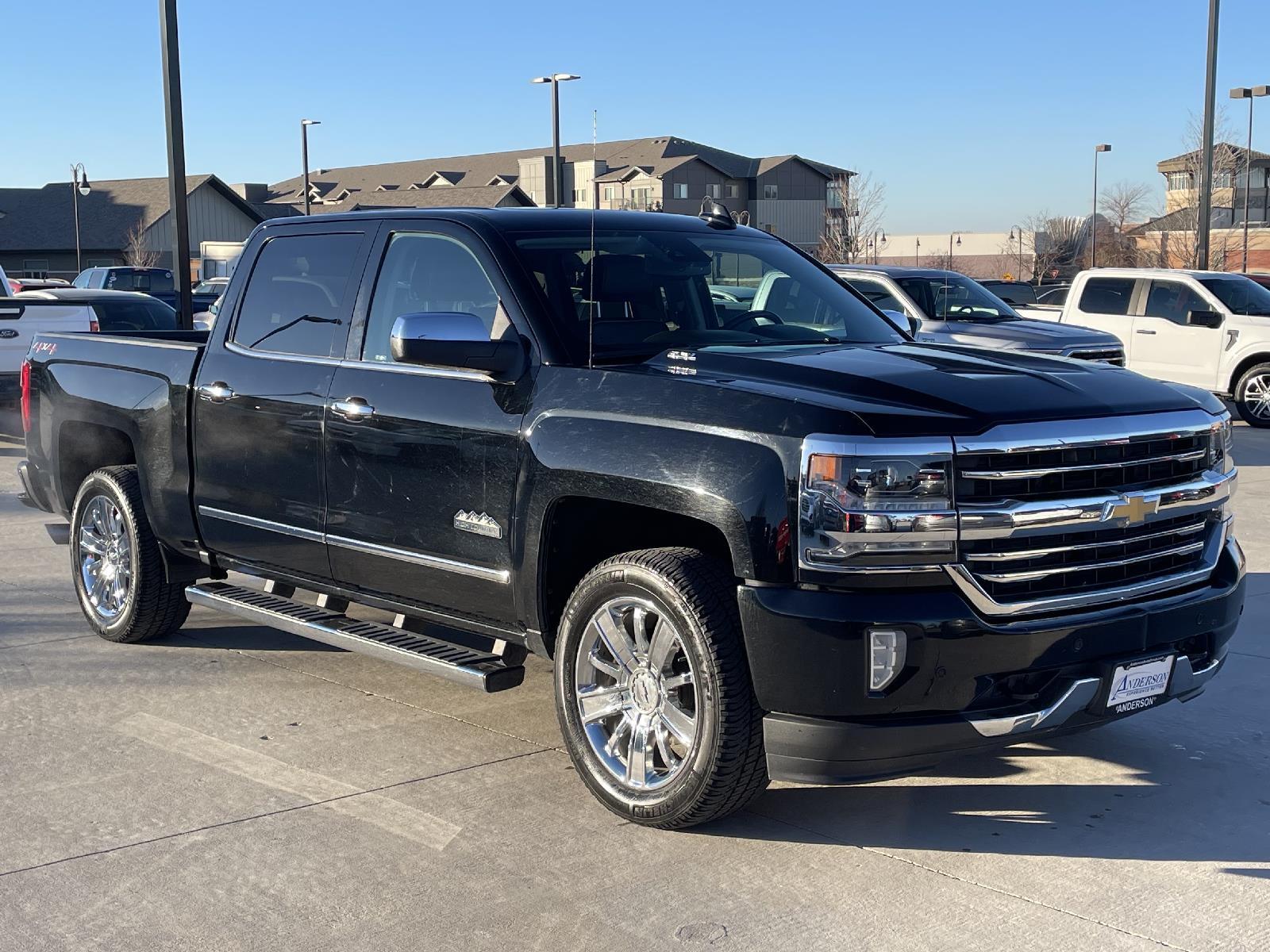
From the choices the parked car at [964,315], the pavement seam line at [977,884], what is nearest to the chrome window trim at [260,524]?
the pavement seam line at [977,884]

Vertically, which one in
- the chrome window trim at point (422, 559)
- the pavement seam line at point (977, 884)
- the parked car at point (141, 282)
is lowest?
the pavement seam line at point (977, 884)

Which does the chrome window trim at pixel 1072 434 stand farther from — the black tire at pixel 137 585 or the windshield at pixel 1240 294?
the windshield at pixel 1240 294

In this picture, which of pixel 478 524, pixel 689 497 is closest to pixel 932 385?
pixel 689 497

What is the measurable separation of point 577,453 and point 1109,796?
2094 millimetres

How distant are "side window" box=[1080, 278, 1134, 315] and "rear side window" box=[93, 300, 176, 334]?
37.9 ft

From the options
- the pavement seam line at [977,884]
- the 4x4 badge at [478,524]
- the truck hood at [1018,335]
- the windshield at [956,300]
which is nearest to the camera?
the pavement seam line at [977,884]

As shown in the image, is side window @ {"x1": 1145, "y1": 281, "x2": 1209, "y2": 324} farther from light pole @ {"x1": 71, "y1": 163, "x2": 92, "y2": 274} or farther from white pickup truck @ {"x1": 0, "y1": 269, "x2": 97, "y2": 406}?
light pole @ {"x1": 71, "y1": 163, "x2": 92, "y2": 274}

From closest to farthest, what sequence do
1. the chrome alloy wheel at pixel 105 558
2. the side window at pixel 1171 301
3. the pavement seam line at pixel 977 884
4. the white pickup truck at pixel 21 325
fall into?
1. the pavement seam line at pixel 977 884
2. the chrome alloy wheel at pixel 105 558
3. the white pickup truck at pixel 21 325
4. the side window at pixel 1171 301

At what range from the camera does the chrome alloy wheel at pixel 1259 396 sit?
671 inches

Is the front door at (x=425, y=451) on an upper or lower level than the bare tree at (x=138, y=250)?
lower

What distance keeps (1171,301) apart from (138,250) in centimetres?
5301

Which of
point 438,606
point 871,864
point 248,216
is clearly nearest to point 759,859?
point 871,864

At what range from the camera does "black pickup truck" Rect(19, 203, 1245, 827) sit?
4.03 m

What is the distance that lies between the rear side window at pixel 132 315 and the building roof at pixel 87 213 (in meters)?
46.4
